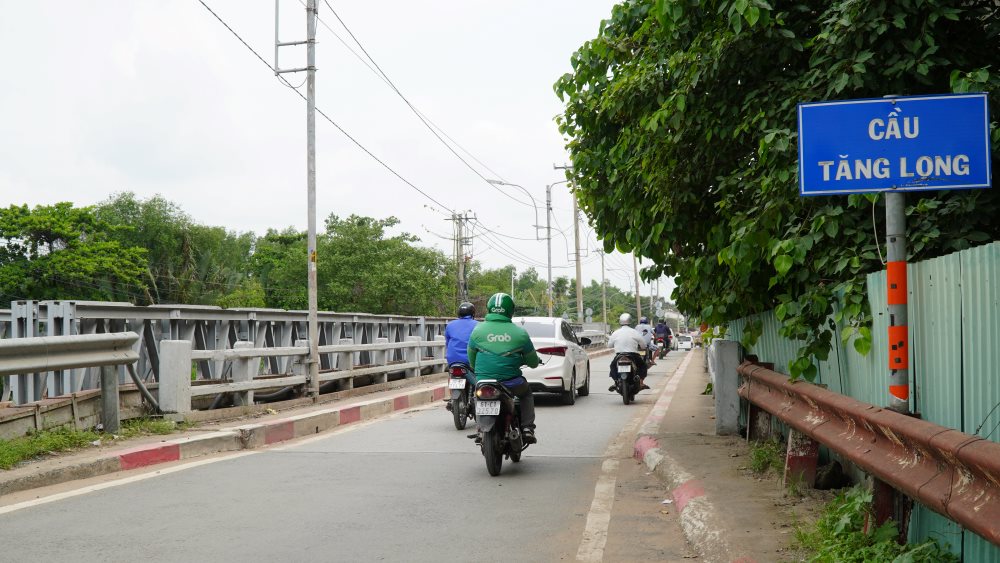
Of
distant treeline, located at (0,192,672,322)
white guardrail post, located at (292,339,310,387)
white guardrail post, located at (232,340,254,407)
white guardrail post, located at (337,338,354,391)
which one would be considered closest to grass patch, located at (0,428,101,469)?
white guardrail post, located at (232,340,254,407)

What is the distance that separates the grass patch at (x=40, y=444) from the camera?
7.44m

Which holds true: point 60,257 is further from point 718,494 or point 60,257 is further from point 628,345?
point 718,494

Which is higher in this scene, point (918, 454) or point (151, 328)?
point (151, 328)

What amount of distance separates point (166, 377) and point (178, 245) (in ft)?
188

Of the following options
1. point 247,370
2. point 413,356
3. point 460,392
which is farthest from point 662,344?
point 247,370

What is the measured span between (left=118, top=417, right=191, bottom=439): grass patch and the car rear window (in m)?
6.71

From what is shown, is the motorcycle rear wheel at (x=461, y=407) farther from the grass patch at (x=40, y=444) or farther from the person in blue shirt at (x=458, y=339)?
the grass patch at (x=40, y=444)

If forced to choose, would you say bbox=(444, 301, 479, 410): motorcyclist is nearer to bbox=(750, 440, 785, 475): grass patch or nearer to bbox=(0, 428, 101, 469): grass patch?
bbox=(0, 428, 101, 469): grass patch

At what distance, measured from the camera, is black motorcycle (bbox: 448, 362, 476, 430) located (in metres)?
11.3

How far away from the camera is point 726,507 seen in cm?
582

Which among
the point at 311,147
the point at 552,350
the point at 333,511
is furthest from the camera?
the point at 552,350

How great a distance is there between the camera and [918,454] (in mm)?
3805

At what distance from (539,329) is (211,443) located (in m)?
7.23

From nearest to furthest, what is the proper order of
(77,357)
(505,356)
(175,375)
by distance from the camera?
1. (505,356)
2. (77,357)
3. (175,375)
